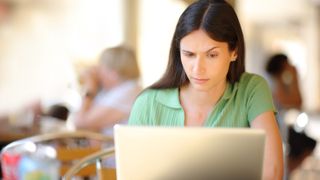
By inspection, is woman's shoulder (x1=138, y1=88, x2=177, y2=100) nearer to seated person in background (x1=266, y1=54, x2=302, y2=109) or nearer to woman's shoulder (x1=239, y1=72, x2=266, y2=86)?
woman's shoulder (x1=239, y1=72, x2=266, y2=86)

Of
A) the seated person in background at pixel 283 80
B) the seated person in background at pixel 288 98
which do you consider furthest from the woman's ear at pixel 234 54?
the seated person in background at pixel 283 80

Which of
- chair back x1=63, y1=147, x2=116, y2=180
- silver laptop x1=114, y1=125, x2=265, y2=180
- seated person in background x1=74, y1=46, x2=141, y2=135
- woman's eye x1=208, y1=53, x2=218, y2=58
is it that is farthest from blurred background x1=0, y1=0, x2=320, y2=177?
silver laptop x1=114, y1=125, x2=265, y2=180

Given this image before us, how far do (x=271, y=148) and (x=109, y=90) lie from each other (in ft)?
8.46

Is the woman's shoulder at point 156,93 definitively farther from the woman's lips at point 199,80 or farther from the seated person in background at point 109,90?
the seated person in background at point 109,90

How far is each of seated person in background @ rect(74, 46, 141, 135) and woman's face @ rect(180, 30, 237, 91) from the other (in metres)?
2.21

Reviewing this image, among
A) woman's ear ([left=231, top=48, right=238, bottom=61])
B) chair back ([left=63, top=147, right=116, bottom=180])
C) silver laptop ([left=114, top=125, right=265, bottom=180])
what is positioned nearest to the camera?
silver laptop ([left=114, top=125, right=265, bottom=180])

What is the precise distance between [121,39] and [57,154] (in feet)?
16.9

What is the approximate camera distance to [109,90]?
4504 millimetres

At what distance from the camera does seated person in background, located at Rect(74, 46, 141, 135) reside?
4.28m

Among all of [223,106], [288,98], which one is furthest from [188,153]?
[288,98]

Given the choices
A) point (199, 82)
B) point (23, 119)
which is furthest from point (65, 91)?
point (199, 82)

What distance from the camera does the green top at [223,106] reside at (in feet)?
6.93

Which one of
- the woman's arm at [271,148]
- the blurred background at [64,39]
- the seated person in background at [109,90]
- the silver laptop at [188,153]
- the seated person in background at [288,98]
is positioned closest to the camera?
the silver laptop at [188,153]

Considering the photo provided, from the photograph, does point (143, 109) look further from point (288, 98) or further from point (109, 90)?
point (288, 98)
